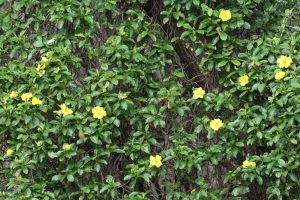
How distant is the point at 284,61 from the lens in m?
3.54

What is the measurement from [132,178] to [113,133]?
270 mm

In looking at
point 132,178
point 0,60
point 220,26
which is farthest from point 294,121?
point 0,60

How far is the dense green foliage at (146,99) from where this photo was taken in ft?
11.9

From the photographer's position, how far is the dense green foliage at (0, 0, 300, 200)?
143 inches

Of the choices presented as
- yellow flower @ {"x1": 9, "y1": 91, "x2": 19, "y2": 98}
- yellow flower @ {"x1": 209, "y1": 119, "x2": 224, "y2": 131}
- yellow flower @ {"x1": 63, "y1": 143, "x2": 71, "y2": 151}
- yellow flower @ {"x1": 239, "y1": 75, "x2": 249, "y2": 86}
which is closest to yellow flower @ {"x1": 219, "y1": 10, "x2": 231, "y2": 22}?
yellow flower @ {"x1": 239, "y1": 75, "x2": 249, "y2": 86}

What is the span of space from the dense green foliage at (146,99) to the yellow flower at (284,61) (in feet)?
0.08

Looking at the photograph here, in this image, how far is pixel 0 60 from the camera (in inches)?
156

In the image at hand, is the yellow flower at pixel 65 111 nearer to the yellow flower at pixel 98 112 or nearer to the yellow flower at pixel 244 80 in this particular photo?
the yellow flower at pixel 98 112

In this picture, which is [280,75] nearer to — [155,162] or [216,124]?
[216,124]

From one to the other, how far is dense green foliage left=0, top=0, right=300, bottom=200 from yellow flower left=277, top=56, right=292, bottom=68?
0.08 ft

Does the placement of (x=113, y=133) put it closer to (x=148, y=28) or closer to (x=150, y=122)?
(x=150, y=122)

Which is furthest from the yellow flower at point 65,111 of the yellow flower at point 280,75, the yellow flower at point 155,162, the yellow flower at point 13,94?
the yellow flower at point 280,75

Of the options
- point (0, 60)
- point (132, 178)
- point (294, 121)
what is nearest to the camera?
point (294, 121)

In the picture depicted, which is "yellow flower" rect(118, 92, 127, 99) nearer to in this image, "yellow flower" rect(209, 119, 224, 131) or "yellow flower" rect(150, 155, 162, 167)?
"yellow flower" rect(150, 155, 162, 167)
